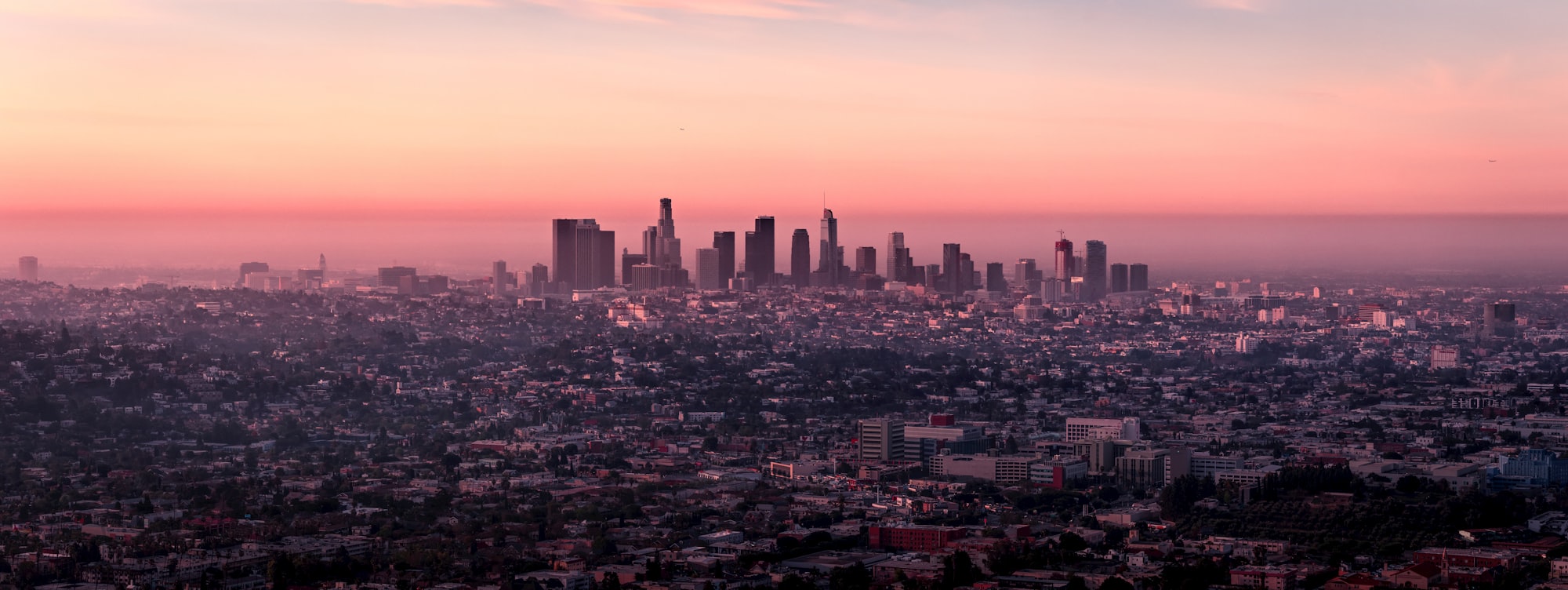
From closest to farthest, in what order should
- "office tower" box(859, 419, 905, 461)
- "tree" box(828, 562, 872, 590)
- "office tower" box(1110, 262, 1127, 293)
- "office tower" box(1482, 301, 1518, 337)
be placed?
"tree" box(828, 562, 872, 590) < "office tower" box(859, 419, 905, 461) < "office tower" box(1482, 301, 1518, 337) < "office tower" box(1110, 262, 1127, 293)

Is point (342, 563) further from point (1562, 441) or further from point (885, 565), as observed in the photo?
point (1562, 441)

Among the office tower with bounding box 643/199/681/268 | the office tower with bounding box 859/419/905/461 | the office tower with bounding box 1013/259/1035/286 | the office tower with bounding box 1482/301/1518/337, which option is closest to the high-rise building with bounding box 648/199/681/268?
the office tower with bounding box 643/199/681/268

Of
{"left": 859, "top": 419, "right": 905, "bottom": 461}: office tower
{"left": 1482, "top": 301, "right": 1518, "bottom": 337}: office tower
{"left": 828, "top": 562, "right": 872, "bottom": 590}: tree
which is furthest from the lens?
{"left": 1482, "top": 301, "right": 1518, "bottom": 337}: office tower

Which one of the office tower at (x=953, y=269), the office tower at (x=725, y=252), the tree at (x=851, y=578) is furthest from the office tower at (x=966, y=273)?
the tree at (x=851, y=578)

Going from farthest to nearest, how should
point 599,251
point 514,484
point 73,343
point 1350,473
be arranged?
point 599,251, point 73,343, point 514,484, point 1350,473

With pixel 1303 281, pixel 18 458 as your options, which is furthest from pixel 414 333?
pixel 1303 281

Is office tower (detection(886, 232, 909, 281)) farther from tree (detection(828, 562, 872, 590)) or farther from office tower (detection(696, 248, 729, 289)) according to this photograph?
tree (detection(828, 562, 872, 590))
